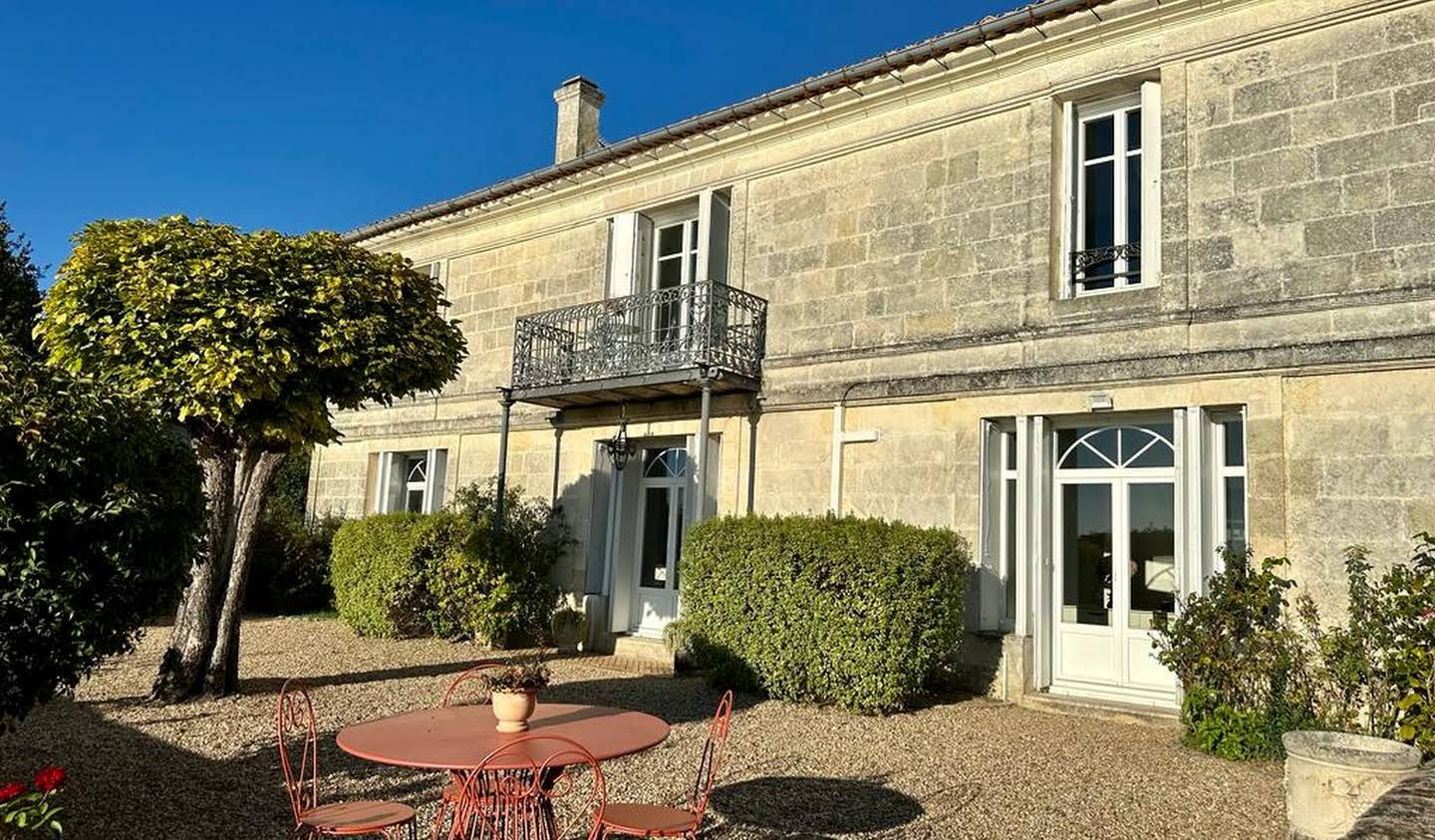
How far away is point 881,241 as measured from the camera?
32.5ft

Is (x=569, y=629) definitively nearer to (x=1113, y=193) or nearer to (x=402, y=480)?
(x=402, y=480)

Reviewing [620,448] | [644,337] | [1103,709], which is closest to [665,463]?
[620,448]

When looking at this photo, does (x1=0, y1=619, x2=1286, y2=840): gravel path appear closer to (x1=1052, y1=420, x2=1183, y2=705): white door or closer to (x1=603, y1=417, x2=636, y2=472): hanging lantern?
(x1=1052, y1=420, x2=1183, y2=705): white door

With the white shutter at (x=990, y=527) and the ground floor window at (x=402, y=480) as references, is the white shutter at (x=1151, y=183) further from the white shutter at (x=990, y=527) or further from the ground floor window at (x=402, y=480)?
the ground floor window at (x=402, y=480)

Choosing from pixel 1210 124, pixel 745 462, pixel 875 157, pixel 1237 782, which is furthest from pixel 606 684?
pixel 1210 124

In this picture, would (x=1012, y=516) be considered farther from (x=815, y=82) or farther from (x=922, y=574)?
(x=815, y=82)

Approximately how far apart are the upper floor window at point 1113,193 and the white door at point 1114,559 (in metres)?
1.37

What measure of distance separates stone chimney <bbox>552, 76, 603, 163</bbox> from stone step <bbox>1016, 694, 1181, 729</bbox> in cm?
996

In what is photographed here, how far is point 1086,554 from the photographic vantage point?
27.9ft

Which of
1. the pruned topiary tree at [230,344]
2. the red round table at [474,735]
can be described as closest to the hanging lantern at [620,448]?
the pruned topiary tree at [230,344]

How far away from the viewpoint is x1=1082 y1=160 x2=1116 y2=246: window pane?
28.6 feet

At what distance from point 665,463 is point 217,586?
540 centimetres

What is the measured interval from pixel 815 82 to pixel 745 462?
13.7 ft

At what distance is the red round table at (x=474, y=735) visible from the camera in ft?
11.3
